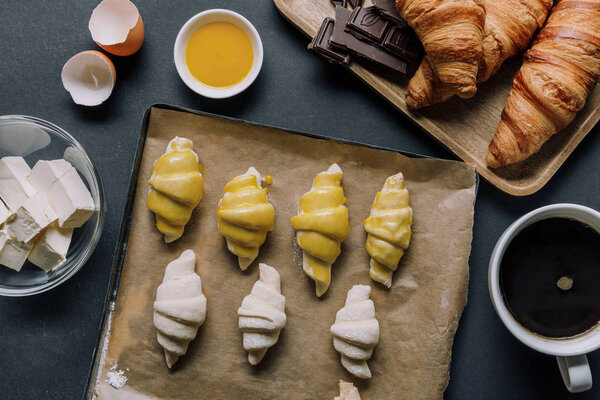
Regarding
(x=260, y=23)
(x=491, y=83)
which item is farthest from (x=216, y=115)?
(x=491, y=83)

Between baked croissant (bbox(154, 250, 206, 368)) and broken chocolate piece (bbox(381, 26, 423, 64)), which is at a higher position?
broken chocolate piece (bbox(381, 26, 423, 64))

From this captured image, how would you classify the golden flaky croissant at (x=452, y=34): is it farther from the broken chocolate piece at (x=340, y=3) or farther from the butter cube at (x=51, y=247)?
the butter cube at (x=51, y=247)

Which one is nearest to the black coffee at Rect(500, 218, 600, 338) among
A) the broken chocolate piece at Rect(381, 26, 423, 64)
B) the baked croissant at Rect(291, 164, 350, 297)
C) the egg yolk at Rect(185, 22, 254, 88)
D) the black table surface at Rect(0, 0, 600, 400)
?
the black table surface at Rect(0, 0, 600, 400)

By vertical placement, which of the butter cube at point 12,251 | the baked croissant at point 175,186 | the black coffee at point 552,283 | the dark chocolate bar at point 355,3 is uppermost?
the dark chocolate bar at point 355,3

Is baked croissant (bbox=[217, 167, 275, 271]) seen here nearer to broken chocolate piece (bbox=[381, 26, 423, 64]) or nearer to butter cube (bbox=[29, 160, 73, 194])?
butter cube (bbox=[29, 160, 73, 194])

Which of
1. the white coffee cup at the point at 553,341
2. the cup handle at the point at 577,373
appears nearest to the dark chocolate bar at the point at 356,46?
the white coffee cup at the point at 553,341

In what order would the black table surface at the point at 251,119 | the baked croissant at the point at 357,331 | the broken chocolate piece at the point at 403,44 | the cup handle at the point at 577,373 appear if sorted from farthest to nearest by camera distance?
the black table surface at the point at 251,119 < the broken chocolate piece at the point at 403,44 < the baked croissant at the point at 357,331 < the cup handle at the point at 577,373
